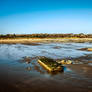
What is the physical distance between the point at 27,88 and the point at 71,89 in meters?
2.15

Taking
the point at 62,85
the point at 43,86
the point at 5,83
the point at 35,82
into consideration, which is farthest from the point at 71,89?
the point at 5,83

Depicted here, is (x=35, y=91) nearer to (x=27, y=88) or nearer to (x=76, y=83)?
(x=27, y=88)

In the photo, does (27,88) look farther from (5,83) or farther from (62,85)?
(62,85)

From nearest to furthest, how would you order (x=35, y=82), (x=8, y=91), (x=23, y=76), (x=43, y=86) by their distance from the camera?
1. (x=8, y=91)
2. (x=43, y=86)
3. (x=35, y=82)
4. (x=23, y=76)

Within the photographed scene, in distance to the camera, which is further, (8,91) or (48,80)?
(48,80)

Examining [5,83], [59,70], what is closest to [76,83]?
[59,70]

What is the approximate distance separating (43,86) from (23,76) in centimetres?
189

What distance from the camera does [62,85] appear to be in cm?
626

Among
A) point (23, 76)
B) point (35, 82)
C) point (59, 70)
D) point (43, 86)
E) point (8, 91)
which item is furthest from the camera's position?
point (59, 70)

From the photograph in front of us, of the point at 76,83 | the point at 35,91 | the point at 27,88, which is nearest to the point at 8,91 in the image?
the point at 27,88

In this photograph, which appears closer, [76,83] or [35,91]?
[35,91]

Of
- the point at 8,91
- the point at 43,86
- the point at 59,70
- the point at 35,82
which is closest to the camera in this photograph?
the point at 8,91

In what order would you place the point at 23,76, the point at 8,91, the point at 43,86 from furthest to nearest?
the point at 23,76, the point at 43,86, the point at 8,91

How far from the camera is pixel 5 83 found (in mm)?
6469
